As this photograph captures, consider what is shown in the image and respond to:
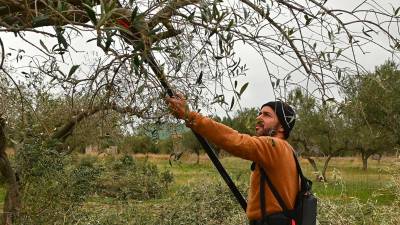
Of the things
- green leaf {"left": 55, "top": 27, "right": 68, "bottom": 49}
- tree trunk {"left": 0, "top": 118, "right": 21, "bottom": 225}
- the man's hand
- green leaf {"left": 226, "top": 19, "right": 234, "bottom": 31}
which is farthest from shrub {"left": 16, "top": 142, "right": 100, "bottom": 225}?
green leaf {"left": 55, "top": 27, "right": 68, "bottom": 49}

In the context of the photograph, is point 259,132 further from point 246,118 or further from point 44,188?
point 44,188

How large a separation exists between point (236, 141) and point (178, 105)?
638 millimetres

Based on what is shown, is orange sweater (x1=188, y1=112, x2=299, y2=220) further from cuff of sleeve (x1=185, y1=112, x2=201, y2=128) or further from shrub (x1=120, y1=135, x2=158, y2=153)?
shrub (x1=120, y1=135, x2=158, y2=153)

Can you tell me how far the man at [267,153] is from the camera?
350 centimetres

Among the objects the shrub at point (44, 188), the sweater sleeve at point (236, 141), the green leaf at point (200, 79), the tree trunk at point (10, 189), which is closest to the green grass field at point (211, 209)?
the shrub at point (44, 188)

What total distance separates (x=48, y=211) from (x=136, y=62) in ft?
19.1

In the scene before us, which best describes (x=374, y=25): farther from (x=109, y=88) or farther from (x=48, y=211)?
(x=48, y=211)

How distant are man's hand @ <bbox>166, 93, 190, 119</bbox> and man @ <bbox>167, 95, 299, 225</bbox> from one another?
27 cm

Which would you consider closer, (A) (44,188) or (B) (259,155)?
(B) (259,155)

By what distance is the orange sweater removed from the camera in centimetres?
343

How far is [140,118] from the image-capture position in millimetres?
3510

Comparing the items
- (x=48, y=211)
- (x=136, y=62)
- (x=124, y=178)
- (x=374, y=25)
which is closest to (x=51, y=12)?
(x=136, y=62)

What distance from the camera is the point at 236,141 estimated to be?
3.51 m

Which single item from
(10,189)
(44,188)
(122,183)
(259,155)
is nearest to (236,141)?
(259,155)
